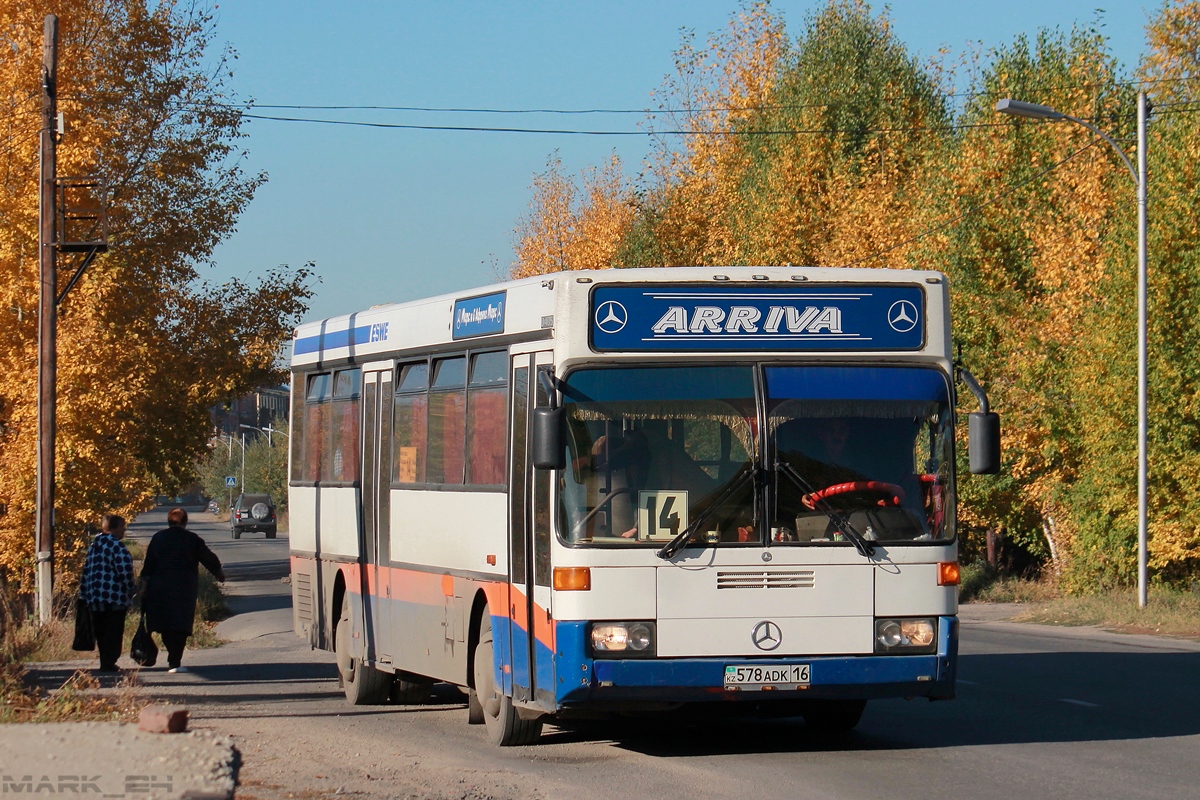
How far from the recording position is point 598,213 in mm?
65938

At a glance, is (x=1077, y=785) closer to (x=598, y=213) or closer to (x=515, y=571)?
(x=515, y=571)

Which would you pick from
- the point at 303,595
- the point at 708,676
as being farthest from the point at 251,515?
the point at 708,676

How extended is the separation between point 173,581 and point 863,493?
9733 mm

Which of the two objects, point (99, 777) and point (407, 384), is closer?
point (99, 777)

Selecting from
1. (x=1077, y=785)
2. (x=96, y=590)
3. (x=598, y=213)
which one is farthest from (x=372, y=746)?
(x=598, y=213)

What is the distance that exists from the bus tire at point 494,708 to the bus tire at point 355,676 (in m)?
3.03

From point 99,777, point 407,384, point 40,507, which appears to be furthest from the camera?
point 40,507

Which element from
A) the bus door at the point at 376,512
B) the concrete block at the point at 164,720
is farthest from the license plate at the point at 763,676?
the bus door at the point at 376,512

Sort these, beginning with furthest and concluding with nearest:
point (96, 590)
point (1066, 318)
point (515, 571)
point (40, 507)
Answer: point (1066, 318) → point (40, 507) → point (96, 590) → point (515, 571)

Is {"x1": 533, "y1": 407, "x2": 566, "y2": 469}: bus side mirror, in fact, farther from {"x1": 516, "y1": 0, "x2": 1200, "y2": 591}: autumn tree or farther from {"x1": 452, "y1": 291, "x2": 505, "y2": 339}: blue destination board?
{"x1": 516, "y1": 0, "x2": 1200, "y2": 591}: autumn tree

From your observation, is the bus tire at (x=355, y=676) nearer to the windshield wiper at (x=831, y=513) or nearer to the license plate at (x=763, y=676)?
the license plate at (x=763, y=676)

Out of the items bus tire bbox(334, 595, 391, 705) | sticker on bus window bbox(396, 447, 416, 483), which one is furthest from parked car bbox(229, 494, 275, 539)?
sticker on bus window bbox(396, 447, 416, 483)

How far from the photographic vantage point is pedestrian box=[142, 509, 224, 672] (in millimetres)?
17625

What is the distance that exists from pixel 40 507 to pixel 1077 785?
1735 cm
